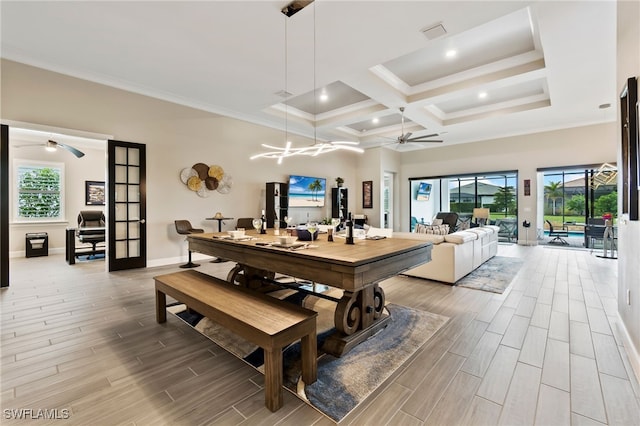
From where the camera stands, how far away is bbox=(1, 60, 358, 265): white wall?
4.13 m

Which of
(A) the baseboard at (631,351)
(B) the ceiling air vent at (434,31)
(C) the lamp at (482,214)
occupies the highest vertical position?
(B) the ceiling air vent at (434,31)

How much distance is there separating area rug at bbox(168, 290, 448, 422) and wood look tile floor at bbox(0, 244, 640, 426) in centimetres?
7

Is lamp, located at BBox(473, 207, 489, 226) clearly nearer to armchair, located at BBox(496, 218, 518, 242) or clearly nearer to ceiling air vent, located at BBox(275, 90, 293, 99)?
armchair, located at BBox(496, 218, 518, 242)

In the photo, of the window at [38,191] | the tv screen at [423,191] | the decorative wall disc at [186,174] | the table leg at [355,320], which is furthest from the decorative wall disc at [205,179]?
the tv screen at [423,191]

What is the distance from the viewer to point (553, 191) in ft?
27.4

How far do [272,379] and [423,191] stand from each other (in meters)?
10.5

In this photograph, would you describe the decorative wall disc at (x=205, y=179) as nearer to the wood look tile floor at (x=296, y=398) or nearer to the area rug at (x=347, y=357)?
the wood look tile floor at (x=296, y=398)

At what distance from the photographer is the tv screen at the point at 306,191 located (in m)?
7.80

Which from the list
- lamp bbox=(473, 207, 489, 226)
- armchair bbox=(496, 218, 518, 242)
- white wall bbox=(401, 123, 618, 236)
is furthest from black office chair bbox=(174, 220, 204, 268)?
armchair bbox=(496, 218, 518, 242)

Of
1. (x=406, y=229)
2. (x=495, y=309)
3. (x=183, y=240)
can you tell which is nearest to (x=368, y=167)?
(x=406, y=229)

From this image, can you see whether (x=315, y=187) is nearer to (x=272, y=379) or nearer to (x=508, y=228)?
(x=508, y=228)

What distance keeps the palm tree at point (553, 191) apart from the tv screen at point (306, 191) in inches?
263

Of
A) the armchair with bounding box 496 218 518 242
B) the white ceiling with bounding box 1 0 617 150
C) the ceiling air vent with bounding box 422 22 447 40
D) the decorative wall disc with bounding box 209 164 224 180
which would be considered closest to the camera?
the white ceiling with bounding box 1 0 617 150

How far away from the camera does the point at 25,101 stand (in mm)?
4039
